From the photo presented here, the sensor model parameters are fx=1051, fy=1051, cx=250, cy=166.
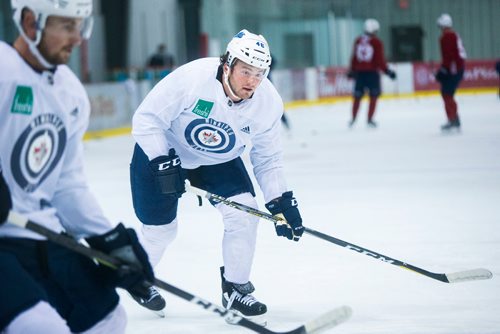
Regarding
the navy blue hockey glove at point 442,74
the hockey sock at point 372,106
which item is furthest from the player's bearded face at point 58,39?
the hockey sock at point 372,106

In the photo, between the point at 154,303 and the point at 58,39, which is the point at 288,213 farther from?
the point at 58,39

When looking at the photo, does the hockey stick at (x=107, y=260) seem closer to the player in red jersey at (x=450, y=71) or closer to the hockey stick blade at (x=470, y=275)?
the hockey stick blade at (x=470, y=275)

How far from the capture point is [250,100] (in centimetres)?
346

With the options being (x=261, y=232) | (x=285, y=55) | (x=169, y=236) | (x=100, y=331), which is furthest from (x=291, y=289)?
(x=285, y=55)

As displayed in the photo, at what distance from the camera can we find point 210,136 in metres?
3.49

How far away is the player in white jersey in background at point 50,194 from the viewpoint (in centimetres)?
204

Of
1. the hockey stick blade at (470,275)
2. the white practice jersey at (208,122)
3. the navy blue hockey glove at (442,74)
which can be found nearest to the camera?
the white practice jersey at (208,122)

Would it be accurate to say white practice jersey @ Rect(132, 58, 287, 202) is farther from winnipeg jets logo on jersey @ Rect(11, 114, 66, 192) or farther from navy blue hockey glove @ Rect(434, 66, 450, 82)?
navy blue hockey glove @ Rect(434, 66, 450, 82)

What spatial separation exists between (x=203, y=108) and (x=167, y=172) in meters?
0.26

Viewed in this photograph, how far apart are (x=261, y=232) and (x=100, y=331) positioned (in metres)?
3.04

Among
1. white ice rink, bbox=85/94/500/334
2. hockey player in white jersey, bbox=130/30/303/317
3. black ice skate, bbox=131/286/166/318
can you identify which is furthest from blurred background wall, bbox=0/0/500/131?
black ice skate, bbox=131/286/166/318

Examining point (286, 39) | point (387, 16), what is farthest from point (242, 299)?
point (387, 16)

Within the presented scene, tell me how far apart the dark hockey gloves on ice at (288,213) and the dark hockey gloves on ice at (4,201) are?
1.49m

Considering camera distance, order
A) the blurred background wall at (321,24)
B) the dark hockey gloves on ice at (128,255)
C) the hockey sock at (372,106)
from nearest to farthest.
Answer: the dark hockey gloves on ice at (128,255) → the hockey sock at (372,106) → the blurred background wall at (321,24)
